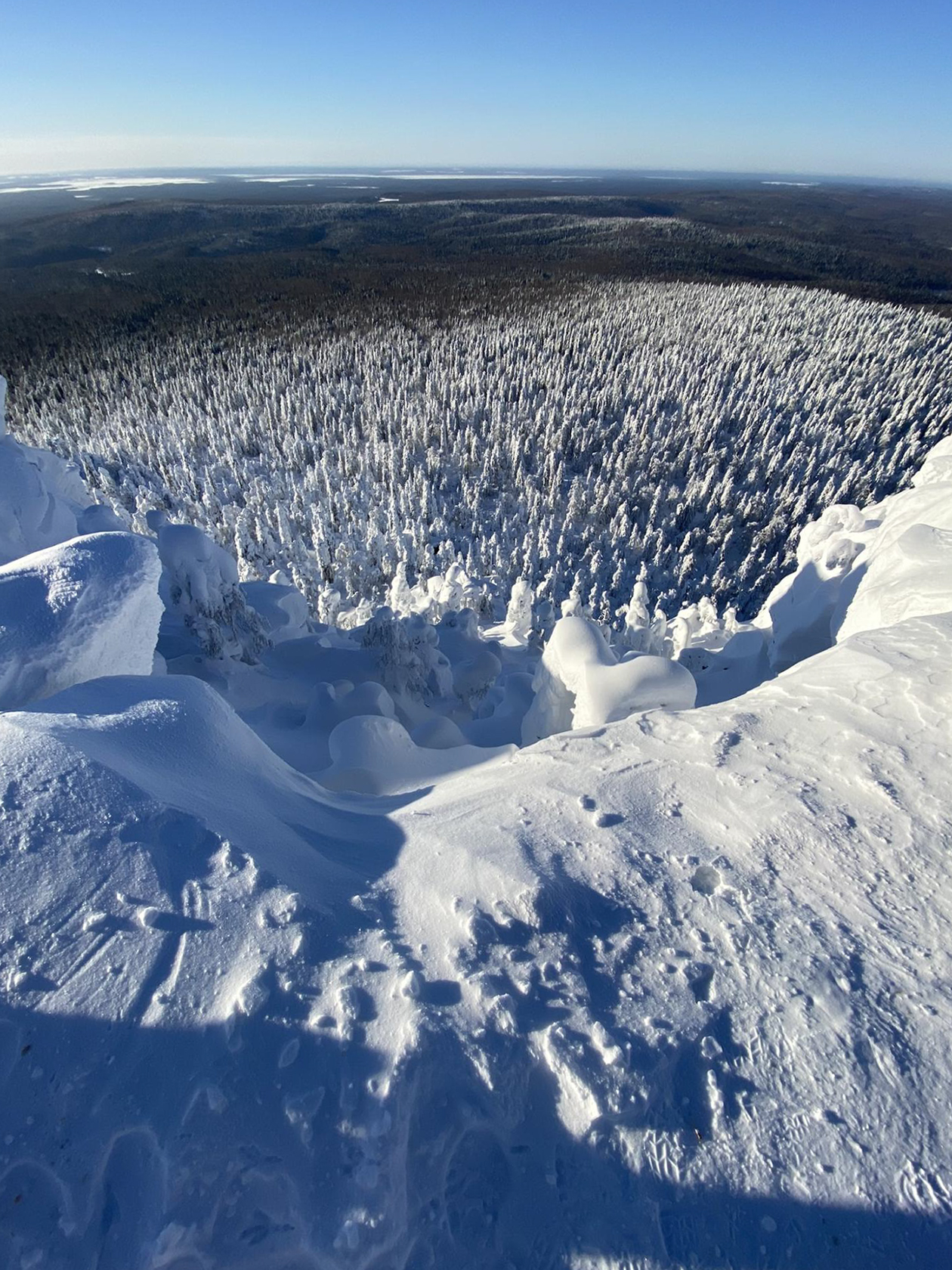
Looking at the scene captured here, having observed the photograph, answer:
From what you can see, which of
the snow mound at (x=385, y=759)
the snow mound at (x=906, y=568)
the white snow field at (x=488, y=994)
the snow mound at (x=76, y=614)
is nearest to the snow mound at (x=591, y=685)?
the snow mound at (x=385, y=759)

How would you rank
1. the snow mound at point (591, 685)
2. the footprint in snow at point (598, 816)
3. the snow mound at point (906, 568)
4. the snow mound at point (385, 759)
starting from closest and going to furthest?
1. the footprint in snow at point (598, 816)
2. the snow mound at point (385, 759)
3. the snow mound at point (591, 685)
4. the snow mound at point (906, 568)

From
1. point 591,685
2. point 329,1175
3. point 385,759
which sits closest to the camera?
point 329,1175

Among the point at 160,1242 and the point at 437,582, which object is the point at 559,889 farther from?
the point at 437,582

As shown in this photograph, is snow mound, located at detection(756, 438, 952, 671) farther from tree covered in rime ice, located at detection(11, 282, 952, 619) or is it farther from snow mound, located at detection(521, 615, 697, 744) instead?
snow mound, located at detection(521, 615, 697, 744)

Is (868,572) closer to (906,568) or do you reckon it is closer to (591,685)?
(906,568)

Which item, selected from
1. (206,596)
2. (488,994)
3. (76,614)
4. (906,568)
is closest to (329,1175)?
(488,994)

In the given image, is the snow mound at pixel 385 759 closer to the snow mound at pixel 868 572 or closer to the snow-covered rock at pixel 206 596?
the snow-covered rock at pixel 206 596
